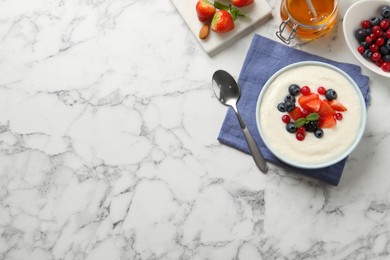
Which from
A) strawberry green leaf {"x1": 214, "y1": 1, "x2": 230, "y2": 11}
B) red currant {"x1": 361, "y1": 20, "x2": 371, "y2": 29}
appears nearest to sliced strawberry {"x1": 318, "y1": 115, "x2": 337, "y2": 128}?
red currant {"x1": 361, "y1": 20, "x2": 371, "y2": 29}

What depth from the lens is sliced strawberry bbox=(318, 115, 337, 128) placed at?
3.53 feet

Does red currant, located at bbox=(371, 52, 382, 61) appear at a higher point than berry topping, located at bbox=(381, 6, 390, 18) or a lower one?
lower

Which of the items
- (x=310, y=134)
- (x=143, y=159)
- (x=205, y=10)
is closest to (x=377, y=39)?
(x=310, y=134)

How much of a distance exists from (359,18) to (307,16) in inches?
4.5

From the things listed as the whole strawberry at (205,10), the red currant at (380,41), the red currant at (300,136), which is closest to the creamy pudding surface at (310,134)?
the red currant at (300,136)

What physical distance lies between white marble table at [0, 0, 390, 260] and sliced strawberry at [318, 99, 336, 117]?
130 mm

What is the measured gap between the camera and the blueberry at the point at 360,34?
113 centimetres

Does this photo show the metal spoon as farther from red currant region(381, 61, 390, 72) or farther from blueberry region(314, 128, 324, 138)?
red currant region(381, 61, 390, 72)

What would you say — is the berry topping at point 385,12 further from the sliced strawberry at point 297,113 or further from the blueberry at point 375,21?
the sliced strawberry at point 297,113

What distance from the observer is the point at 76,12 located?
1265 millimetres

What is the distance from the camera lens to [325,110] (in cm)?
108

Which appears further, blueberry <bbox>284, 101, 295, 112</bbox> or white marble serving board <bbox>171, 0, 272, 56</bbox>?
white marble serving board <bbox>171, 0, 272, 56</bbox>

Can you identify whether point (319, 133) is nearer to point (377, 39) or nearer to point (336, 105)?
point (336, 105)

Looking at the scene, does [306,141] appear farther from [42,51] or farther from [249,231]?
[42,51]
